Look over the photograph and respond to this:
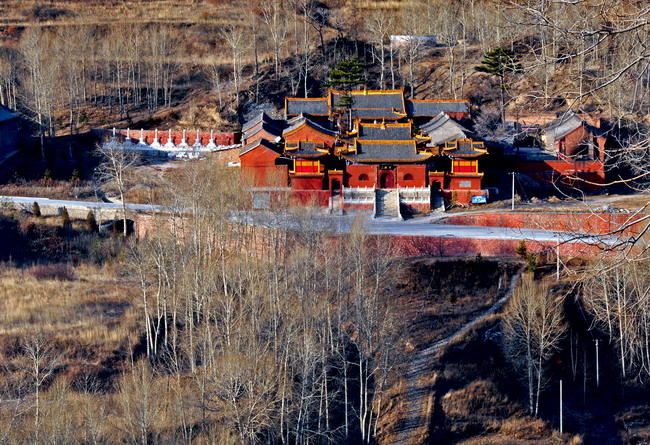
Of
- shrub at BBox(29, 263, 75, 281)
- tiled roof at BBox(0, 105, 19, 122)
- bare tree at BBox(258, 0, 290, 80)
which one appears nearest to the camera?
shrub at BBox(29, 263, 75, 281)

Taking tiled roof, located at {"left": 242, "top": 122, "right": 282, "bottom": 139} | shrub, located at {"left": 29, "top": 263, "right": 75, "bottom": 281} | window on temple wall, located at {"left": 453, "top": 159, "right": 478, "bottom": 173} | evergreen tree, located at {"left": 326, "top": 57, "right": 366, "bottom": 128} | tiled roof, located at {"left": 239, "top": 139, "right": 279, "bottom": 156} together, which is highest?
evergreen tree, located at {"left": 326, "top": 57, "right": 366, "bottom": 128}

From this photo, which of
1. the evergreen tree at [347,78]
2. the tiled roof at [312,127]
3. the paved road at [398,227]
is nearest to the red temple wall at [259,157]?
the tiled roof at [312,127]

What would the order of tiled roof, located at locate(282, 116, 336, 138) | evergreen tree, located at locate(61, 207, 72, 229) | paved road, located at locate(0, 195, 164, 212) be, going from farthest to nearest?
tiled roof, located at locate(282, 116, 336, 138) < paved road, located at locate(0, 195, 164, 212) < evergreen tree, located at locate(61, 207, 72, 229)

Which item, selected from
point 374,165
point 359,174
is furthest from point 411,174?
point 359,174

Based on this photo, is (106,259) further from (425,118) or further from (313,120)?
(425,118)

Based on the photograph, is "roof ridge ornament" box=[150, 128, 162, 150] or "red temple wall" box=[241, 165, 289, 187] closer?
"red temple wall" box=[241, 165, 289, 187]

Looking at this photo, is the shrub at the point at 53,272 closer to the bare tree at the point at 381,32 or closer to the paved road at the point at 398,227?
the paved road at the point at 398,227

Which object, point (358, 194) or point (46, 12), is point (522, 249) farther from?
point (46, 12)

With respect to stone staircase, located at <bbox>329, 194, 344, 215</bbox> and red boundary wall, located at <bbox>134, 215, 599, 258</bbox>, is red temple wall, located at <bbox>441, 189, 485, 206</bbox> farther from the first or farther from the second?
red boundary wall, located at <bbox>134, 215, 599, 258</bbox>

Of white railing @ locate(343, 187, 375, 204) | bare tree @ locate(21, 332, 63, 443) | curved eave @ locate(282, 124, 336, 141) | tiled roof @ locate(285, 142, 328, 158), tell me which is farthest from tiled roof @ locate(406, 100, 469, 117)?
bare tree @ locate(21, 332, 63, 443)
